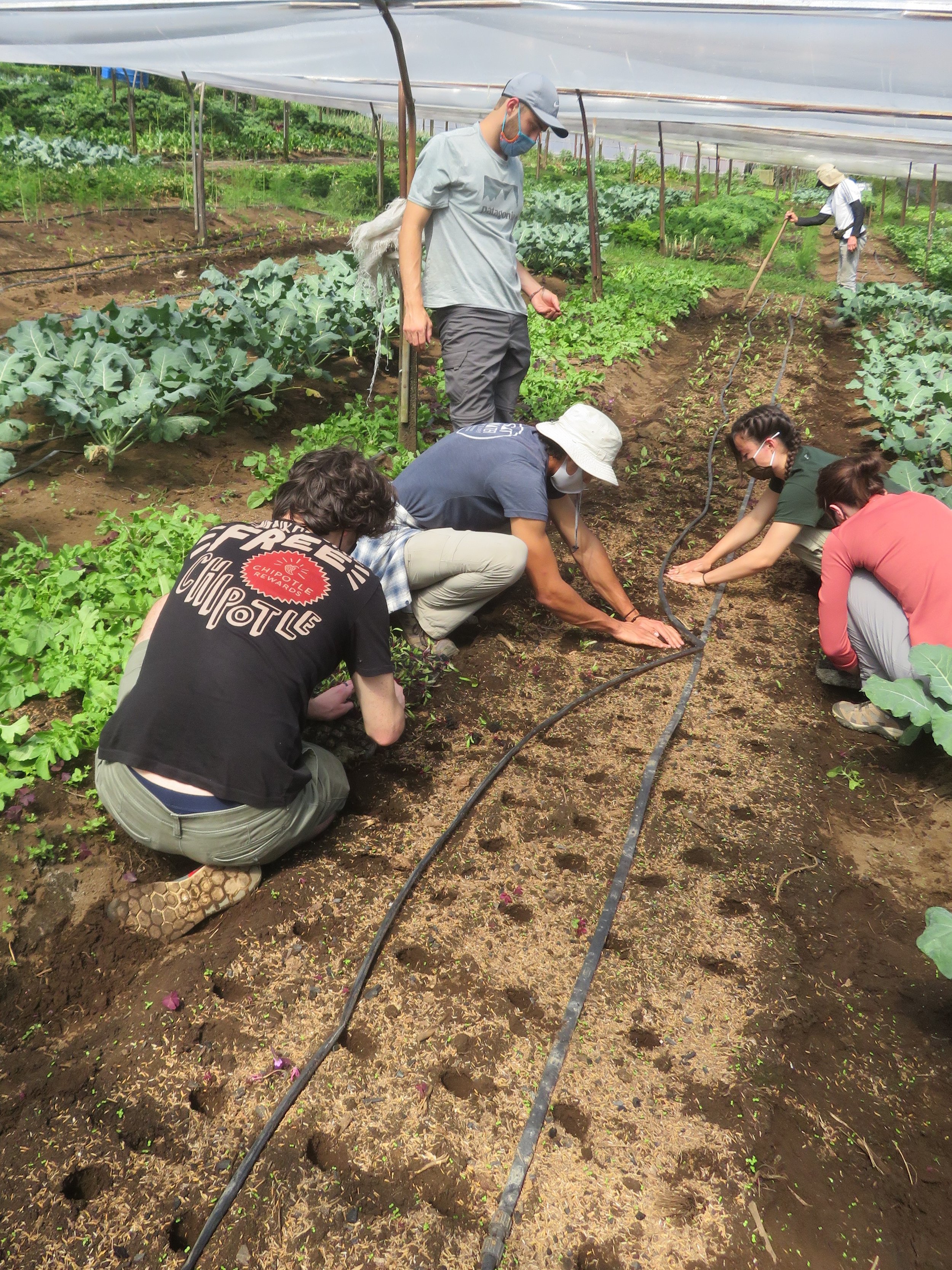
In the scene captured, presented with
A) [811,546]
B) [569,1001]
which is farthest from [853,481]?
[569,1001]

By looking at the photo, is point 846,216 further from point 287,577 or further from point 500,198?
point 287,577

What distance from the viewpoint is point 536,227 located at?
10492 mm

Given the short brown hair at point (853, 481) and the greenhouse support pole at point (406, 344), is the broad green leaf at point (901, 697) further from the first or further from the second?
the greenhouse support pole at point (406, 344)

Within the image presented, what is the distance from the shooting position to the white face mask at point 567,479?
3123mm

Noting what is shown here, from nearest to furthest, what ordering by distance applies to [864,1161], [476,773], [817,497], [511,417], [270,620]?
[864,1161] < [270,620] < [476,773] < [817,497] < [511,417]

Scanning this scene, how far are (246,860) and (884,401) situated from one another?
539 centimetres

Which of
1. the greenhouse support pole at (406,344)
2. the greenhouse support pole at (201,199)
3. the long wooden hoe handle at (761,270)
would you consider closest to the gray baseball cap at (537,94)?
the greenhouse support pole at (406,344)

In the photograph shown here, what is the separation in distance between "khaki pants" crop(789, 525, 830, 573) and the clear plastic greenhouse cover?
2141 mm

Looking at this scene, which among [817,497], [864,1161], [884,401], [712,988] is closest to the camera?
[864,1161]

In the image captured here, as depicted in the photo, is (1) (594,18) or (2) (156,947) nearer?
(2) (156,947)

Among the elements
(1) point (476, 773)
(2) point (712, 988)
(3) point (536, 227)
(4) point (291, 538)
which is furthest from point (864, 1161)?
(3) point (536, 227)

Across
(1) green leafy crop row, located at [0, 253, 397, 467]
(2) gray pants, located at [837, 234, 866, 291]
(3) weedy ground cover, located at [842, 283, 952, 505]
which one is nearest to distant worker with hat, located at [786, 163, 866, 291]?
(2) gray pants, located at [837, 234, 866, 291]

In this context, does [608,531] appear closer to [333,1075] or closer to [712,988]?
[712,988]

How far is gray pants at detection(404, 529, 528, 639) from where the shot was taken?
3082 mm
